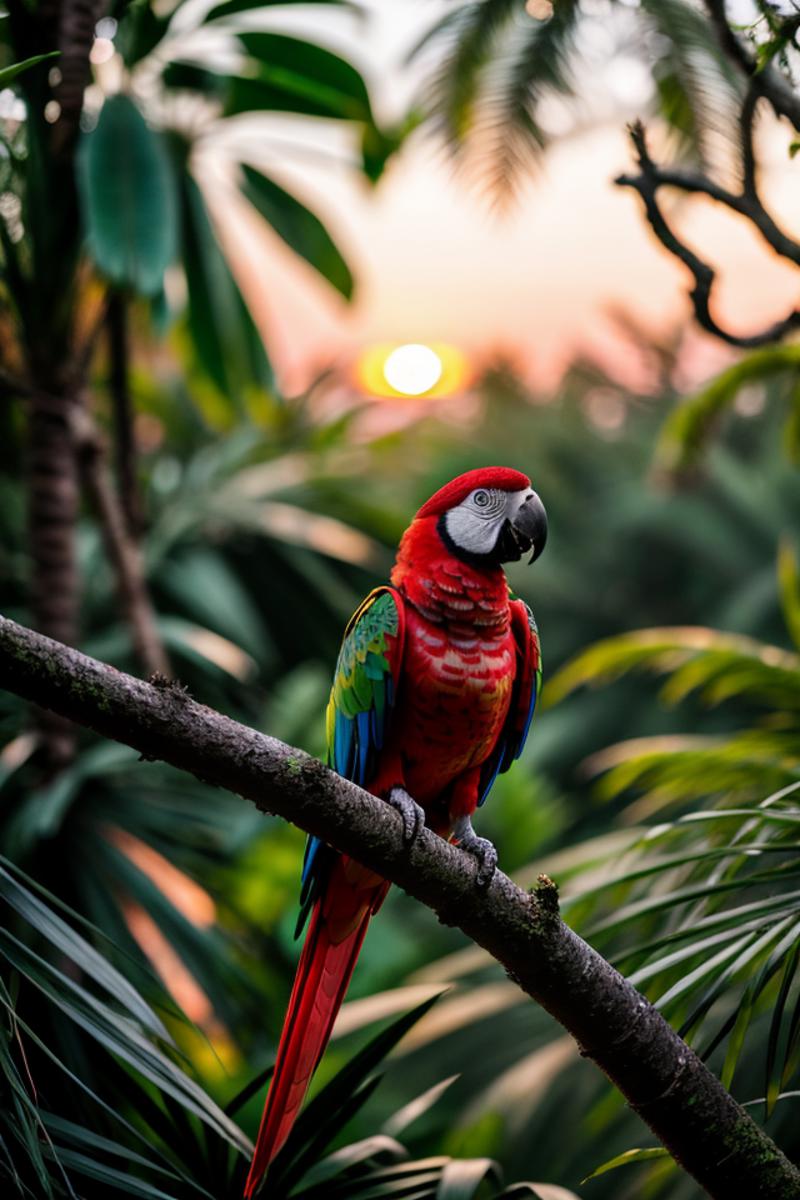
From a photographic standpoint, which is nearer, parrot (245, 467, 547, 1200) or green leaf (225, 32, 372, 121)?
parrot (245, 467, 547, 1200)

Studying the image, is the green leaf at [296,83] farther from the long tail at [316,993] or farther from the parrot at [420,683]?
the long tail at [316,993]

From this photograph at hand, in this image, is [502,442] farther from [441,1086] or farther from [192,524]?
[441,1086]

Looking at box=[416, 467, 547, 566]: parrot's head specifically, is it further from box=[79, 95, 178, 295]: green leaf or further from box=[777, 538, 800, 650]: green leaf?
box=[79, 95, 178, 295]: green leaf

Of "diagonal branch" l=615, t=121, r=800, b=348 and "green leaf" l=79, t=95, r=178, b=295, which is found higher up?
"green leaf" l=79, t=95, r=178, b=295

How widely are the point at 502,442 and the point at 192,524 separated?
263 inches

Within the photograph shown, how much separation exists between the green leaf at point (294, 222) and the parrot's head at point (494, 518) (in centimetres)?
228

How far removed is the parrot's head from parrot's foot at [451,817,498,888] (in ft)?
→ 1.55

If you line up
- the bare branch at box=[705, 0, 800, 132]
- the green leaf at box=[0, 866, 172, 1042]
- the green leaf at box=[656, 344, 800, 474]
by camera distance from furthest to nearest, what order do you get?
the green leaf at box=[656, 344, 800, 474]
the bare branch at box=[705, 0, 800, 132]
the green leaf at box=[0, 866, 172, 1042]


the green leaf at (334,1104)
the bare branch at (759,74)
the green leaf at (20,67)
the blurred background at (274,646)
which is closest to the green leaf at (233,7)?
the blurred background at (274,646)

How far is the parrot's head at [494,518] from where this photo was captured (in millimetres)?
1753

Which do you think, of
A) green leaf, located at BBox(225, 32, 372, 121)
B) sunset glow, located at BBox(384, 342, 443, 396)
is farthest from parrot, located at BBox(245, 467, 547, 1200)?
sunset glow, located at BBox(384, 342, 443, 396)

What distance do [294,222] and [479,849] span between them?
2.71m

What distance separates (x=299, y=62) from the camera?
10.6 ft

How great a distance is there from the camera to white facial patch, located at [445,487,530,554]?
1.77 meters
